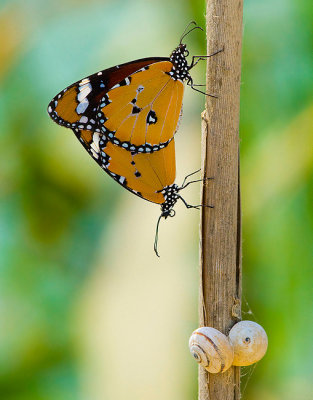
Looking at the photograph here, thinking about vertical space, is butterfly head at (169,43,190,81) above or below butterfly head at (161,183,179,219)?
above

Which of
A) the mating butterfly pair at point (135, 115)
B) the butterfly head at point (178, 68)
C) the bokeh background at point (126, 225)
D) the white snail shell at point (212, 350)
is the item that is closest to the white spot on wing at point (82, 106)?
the mating butterfly pair at point (135, 115)

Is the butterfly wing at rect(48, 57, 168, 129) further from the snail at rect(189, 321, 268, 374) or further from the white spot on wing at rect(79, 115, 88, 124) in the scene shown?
the snail at rect(189, 321, 268, 374)

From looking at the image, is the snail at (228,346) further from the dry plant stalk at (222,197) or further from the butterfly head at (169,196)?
the butterfly head at (169,196)

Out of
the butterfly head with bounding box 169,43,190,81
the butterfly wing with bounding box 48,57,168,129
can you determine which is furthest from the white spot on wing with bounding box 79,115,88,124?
the butterfly head with bounding box 169,43,190,81

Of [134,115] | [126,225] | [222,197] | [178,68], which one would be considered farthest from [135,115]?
[126,225]

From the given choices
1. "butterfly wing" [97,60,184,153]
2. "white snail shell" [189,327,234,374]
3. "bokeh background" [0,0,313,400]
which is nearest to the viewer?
"white snail shell" [189,327,234,374]

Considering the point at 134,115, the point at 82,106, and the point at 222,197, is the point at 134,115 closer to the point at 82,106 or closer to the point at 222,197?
the point at 82,106
